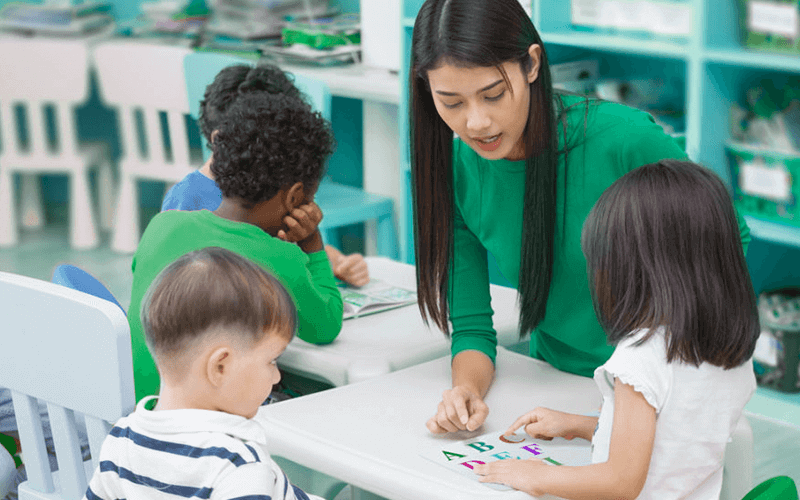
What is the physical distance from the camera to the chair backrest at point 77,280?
1.51m

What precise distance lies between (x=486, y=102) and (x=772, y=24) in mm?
1290

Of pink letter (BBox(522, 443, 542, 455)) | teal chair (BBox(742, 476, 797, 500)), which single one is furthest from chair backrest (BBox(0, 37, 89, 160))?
teal chair (BBox(742, 476, 797, 500))

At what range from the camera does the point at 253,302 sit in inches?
40.4

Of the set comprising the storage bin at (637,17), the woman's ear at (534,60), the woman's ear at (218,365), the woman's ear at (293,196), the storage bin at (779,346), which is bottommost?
the storage bin at (779,346)

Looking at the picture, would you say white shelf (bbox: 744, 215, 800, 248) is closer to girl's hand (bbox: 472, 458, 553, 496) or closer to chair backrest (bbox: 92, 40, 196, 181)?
girl's hand (bbox: 472, 458, 553, 496)

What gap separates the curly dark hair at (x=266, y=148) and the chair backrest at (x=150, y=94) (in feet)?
7.20

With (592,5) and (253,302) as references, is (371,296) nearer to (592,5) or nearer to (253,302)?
(253,302)

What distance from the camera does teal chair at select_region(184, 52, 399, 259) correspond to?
305 centimetres

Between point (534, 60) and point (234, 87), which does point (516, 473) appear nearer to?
point (534, 60)

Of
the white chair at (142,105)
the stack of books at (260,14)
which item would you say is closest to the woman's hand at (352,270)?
the stack of books at (260,14)

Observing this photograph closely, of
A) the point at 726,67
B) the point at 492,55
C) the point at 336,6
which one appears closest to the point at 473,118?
the point at 492,55

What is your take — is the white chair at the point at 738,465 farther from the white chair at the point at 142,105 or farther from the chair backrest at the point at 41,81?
the chair backrest at the point at 41,81

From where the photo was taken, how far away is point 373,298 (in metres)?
1.82

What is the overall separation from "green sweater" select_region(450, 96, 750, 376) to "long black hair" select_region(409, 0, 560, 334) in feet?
0.08
